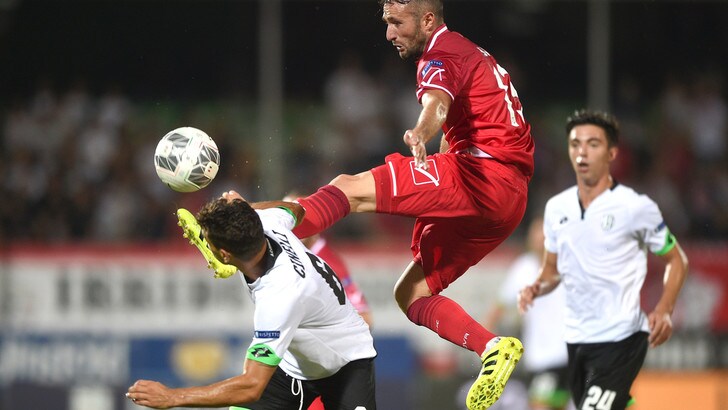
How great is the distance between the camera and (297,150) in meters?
13.2

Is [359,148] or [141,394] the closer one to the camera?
[141,394]

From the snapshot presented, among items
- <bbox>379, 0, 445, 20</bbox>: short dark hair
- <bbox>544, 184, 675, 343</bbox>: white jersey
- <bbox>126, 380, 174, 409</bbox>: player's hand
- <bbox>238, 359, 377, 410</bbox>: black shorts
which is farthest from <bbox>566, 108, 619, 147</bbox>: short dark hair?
<bbox>126, 380, 174, 409</bbox>: player's hand

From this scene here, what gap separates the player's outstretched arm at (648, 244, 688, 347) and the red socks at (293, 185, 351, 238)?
216 centimetres

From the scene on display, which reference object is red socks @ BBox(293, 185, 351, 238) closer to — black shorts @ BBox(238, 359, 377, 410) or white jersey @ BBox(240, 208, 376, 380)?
white jersey @ BBox(240, 208, 376, 380)

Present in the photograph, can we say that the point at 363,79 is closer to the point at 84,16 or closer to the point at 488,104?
the point at 84,16

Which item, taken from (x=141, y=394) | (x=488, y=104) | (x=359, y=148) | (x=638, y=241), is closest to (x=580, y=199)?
(x=638, y=241)

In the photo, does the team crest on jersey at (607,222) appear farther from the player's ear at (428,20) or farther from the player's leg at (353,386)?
the player's leg at (353,386)

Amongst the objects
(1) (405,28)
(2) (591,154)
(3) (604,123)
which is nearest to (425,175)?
(1) (405,28)

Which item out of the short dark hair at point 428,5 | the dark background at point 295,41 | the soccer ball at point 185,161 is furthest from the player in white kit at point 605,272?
the dark background at point 295,41

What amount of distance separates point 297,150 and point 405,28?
722cm

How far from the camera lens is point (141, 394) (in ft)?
16.1

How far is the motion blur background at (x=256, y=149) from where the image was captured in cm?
1177

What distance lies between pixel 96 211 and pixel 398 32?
710 cm

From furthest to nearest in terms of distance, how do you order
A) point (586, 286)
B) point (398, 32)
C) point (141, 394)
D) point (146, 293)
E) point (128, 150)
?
point (128, 150)
point (146, 293)
point (586, 286)
point (398, 32)
point (141, 394)
